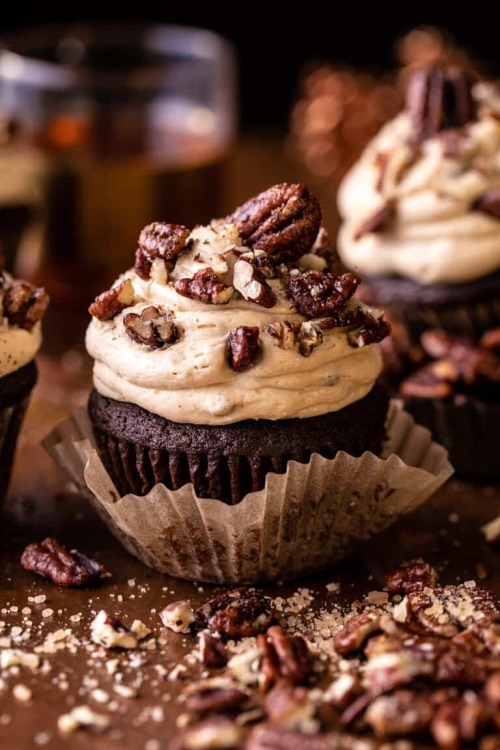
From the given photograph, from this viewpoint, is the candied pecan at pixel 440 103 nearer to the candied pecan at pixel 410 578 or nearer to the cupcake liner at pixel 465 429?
the cupcake liner at pixel 465 429

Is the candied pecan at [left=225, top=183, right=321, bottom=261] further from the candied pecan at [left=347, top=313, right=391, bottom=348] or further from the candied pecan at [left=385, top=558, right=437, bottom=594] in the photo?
the candied pecan at [left=385, top=558, right=437, bottom=594]

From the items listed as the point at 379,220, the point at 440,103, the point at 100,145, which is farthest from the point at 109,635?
the point at 100,145

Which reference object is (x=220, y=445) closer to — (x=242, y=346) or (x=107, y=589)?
(x=242, y=346)

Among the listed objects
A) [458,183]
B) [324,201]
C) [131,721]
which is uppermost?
[458,183]

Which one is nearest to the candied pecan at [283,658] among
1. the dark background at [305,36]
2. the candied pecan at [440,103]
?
the candied pecan at [440,103]

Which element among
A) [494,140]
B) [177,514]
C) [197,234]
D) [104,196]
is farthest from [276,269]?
[104,196]

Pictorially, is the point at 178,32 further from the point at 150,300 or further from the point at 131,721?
the point at 131,721

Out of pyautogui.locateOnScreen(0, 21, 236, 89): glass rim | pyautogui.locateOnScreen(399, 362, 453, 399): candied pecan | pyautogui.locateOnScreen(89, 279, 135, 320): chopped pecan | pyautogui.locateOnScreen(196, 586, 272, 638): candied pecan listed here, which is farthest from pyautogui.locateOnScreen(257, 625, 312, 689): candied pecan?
pyautogui.locateOnScreen(0, 21, 236, 89): glass rim
